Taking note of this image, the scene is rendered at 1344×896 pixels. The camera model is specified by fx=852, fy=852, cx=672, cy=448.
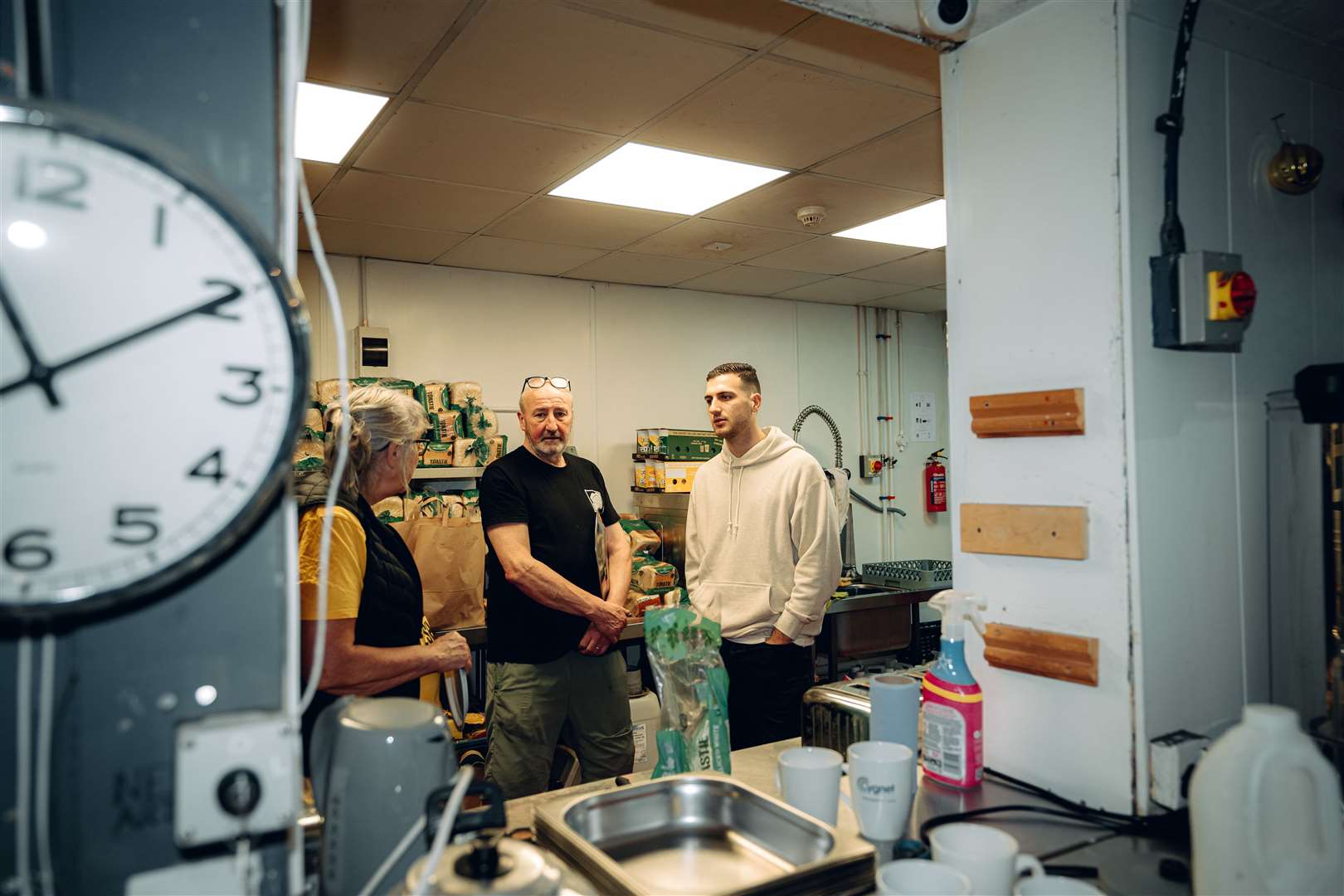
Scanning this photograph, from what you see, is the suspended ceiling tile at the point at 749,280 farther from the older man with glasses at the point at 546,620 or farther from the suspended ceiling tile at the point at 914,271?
the older man with glasses at the point at 546,620

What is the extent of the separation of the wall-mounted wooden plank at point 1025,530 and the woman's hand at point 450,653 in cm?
113

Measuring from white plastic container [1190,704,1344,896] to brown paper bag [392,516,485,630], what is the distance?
275 centimetres

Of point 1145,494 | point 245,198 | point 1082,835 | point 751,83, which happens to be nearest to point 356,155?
point 751,83

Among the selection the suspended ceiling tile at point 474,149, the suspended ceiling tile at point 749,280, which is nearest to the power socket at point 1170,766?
the suspended ceiling tile at point 474,149

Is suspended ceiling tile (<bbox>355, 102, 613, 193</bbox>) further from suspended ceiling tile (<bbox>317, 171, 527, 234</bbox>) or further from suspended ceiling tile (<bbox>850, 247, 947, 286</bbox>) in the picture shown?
suspended ceiling tile (<bbox>850, 247, 947, 286</bbox>)

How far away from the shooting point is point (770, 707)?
2.81 meters

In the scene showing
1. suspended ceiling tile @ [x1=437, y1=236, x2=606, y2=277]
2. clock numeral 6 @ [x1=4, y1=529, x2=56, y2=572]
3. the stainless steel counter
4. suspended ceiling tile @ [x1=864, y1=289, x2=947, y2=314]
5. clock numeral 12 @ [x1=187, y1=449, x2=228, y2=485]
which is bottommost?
the stainless steel counter

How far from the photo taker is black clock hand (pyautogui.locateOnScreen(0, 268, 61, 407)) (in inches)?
27.5

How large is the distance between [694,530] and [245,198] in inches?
96.8

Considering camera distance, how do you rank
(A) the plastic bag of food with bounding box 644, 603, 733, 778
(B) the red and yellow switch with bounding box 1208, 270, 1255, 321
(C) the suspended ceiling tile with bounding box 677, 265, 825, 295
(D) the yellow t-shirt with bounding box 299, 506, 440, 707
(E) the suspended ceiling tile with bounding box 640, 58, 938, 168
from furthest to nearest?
1. (C) the suspended ceiling tile with bounding box 677, 265, 825, 295
2. (E) the suspended ceiling tile with bounding box 640, 58, 938, 168
3. (D) the yellow t-shirt with bounding box 299, 506, 440, 707
4. (A) the plastic bag of food with bounding box 644, 603, 733, 778
5. (B) the red and yellow switch with bounding box 1208, 270, 1255, 321

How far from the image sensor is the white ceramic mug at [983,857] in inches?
38.9

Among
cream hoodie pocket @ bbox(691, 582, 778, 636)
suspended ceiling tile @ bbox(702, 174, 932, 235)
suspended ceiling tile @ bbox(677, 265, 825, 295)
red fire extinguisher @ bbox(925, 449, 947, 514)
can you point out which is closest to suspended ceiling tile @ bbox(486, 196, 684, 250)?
suspended ceiling tile @ bbox(702, 174, 932, 235)

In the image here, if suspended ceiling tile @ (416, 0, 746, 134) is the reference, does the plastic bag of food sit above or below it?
below

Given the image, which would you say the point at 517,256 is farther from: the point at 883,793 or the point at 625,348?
the point at 883,793
